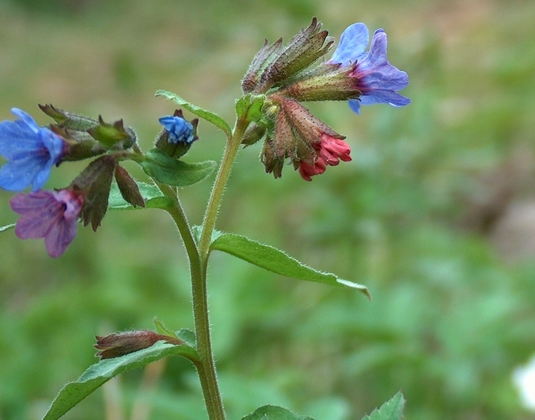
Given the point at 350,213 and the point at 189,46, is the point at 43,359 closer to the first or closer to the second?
the point at 350,213

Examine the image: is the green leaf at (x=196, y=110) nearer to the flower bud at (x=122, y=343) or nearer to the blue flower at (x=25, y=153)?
the blue flower at (x=25, y=153)

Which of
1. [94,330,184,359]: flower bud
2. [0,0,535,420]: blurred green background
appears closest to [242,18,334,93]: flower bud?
[94,330,184,359]: flower bud

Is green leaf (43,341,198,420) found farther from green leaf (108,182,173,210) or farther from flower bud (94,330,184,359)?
green leaf (108,182,173,210)

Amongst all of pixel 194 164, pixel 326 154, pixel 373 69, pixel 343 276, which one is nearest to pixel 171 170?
pixel 194 164

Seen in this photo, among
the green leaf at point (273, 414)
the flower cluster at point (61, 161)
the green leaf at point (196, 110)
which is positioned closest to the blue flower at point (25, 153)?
the flower cluster at point (61, 161)

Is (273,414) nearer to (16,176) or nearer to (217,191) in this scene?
(217,191)

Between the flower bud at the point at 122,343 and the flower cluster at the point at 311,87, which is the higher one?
the flower cluster at the point at 311,87
